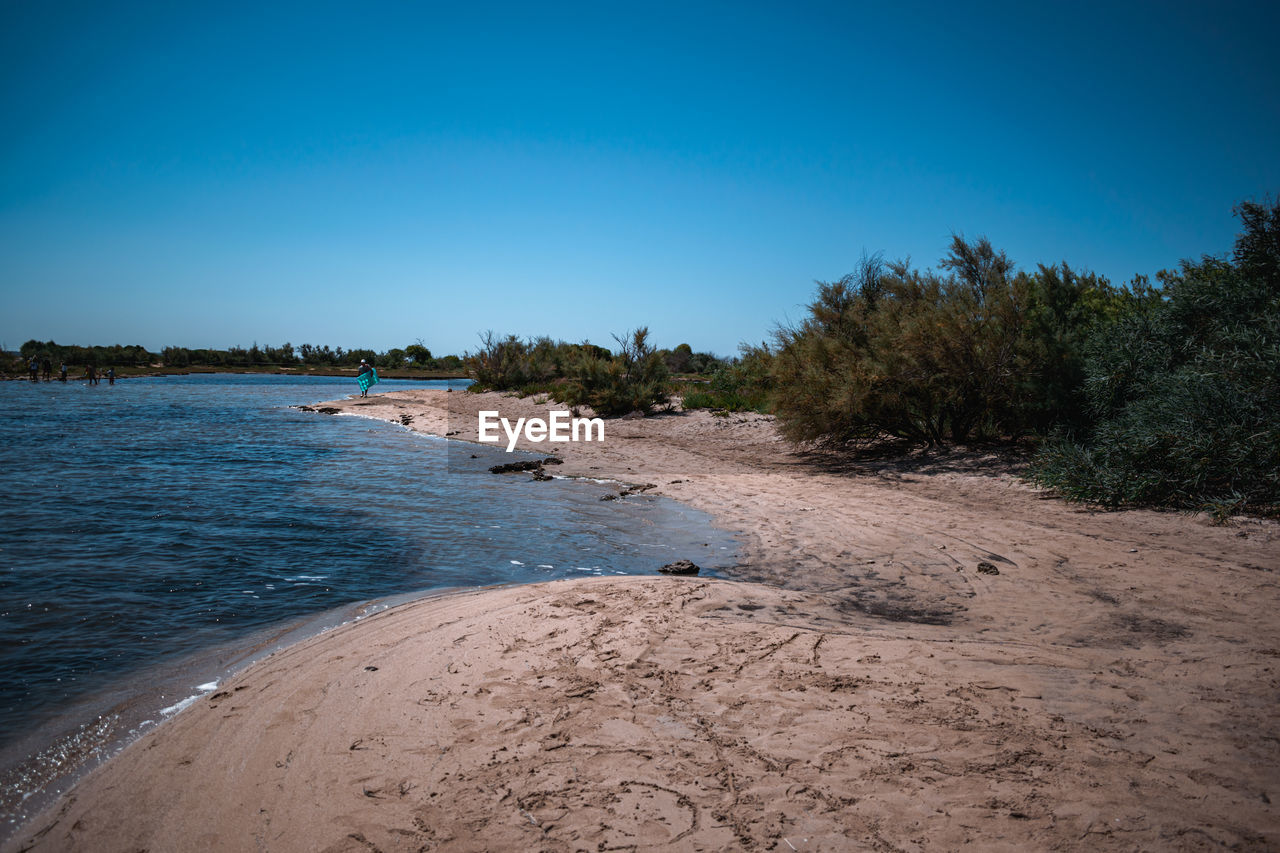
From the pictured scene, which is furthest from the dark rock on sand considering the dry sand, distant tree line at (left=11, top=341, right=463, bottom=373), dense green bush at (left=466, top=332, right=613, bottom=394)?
distant tree line at (left=11, top=341, right=463, bottom=373)

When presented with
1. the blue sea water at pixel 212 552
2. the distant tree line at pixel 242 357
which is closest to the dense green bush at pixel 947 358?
the blue sea water at pixel 212 552

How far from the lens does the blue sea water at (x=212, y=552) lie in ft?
13.6

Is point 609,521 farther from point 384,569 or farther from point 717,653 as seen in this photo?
point 717,653

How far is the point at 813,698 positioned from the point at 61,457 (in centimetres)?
1767

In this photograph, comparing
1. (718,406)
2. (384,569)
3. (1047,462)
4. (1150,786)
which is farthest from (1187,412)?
(718,406)

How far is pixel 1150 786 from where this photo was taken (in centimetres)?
278

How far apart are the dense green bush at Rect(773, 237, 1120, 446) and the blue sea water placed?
485cm

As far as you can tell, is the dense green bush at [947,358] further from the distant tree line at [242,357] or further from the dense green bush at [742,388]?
the distant tree line at [242,357]

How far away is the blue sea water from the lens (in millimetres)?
4148

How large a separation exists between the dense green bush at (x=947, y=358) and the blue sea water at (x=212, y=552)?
4854mm
